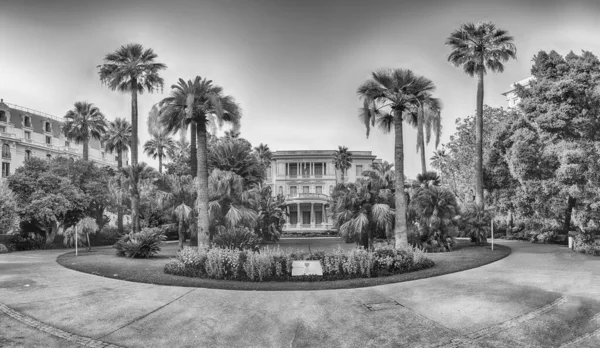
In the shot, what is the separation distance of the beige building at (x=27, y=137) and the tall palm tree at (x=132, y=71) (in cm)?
2351

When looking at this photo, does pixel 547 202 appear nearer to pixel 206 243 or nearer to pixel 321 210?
pixel 206 243

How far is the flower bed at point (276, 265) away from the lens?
1316cm

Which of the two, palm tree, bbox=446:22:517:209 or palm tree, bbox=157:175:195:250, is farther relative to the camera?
palm tree, bbox=446:22:517:209

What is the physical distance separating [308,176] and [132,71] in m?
34.7

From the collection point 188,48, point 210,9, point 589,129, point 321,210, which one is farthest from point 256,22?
point 321,210

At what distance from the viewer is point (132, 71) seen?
30922mm

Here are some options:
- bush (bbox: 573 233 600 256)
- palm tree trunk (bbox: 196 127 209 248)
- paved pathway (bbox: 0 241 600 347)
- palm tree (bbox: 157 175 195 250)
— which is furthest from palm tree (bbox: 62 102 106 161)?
bush (bbox: 573 233 600 256)

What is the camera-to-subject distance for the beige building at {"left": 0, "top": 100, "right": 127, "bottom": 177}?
53.7 metres

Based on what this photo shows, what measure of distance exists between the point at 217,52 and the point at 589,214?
72.2 feet

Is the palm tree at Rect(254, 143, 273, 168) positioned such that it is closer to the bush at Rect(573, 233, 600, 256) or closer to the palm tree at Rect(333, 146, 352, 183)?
the palm tree at Rect(333, 146, 352, 183)

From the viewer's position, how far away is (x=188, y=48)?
20.1 m

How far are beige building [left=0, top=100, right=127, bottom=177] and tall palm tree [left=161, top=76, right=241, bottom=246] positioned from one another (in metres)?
38.2

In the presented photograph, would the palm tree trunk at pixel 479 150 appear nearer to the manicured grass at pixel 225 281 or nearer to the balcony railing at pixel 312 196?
the manicured grass at pixel 225 281

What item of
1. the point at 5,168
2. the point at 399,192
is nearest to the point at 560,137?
the point at 399,192
